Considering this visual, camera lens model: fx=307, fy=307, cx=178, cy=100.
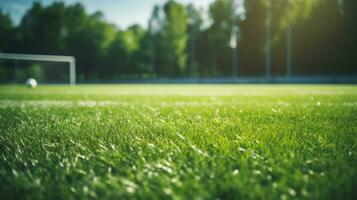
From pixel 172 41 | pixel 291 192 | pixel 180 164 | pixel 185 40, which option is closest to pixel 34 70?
pixel 172 41

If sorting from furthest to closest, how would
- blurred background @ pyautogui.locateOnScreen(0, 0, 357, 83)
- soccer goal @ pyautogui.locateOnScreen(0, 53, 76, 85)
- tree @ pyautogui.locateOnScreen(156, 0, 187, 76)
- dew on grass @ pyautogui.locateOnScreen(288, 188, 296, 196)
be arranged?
tree @ pyautogui.locateOnScreen(156, 0, 187, 76)
blurred background @ pyautogui.locateOnScreen(0, 0, 357, 83)
soccer goal @ pyautogui.locateOnScreen(0, 53, 76, 85)
dew on grass @ pyautogui.locateOnScreen(288, 188, 296, 196)

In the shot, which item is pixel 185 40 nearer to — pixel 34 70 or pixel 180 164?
pixel 34 70

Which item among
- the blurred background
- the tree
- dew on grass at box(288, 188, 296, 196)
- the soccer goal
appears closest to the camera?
dew on grass at box(288, 188, 296, 196)

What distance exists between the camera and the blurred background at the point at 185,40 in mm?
41219

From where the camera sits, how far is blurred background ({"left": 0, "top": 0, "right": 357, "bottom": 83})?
41219 mm

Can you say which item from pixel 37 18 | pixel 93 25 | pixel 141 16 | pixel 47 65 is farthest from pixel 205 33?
pixel 37 18

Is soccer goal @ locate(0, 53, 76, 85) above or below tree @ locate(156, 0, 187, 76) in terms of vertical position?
below

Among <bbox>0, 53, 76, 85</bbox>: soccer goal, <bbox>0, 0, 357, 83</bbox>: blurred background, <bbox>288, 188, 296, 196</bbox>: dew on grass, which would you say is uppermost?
<bbox>0, 0, 357, 83</bbox>: blurred background

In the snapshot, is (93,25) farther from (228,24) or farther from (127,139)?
(127,139)

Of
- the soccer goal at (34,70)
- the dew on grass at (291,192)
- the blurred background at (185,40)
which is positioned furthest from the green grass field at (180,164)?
the blurred background at (185,40)

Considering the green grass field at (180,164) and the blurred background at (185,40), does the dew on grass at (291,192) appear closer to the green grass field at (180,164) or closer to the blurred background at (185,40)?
the green grass field at (180,164)

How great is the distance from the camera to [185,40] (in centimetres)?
5944

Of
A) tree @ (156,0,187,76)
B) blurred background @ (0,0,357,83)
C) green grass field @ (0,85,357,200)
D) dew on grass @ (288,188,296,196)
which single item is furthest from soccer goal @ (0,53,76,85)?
dew on grass @ (288,188,296,196)

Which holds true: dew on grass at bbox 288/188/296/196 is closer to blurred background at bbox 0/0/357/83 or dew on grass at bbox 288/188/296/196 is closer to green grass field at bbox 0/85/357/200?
green grass field at bbox 0/85/357/200
